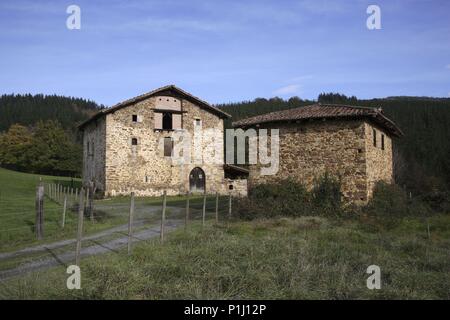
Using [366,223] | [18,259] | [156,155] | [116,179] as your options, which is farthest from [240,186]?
[18,259]

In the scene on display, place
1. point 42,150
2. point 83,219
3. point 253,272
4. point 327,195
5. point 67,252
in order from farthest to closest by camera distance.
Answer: point 42,150, point 327,195, point 83,219, point 67,252, point 253,272

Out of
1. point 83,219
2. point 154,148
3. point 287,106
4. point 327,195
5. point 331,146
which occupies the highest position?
point 287,106

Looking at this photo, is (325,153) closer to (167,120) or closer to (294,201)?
(294,201)

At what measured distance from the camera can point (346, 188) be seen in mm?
14992

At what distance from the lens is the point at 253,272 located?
616 centimetres

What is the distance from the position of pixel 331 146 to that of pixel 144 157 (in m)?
14.7

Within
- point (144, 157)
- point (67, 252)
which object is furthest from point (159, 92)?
point (67, 252)

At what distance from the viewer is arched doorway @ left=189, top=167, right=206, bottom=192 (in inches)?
1099

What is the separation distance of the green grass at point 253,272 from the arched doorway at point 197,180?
59.9 ft

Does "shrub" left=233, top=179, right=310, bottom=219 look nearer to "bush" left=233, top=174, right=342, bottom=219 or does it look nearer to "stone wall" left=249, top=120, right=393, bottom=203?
"bush" left=233, top=174, right=342, bottom=219

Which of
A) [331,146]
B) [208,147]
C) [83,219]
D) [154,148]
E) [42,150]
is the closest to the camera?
[83,219]

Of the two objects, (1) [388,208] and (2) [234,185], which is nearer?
(1) [388,208]

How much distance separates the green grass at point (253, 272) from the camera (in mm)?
5395
